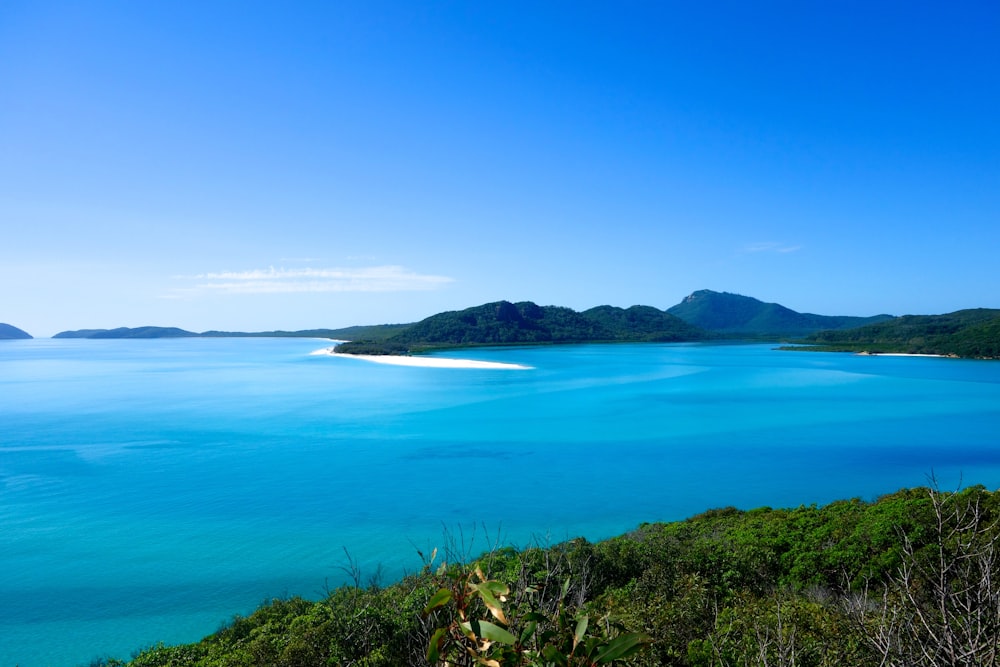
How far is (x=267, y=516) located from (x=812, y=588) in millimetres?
17093

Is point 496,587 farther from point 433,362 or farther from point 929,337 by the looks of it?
point 929,337

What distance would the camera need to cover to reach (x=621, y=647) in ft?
3.59

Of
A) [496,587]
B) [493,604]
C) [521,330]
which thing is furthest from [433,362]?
[493,604]

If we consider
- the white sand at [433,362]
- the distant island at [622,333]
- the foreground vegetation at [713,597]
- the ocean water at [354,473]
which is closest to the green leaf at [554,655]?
the foreground vegetation at [713,597]

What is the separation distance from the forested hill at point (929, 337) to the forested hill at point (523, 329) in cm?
4818

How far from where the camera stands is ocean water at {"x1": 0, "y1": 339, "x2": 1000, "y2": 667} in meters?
14.3

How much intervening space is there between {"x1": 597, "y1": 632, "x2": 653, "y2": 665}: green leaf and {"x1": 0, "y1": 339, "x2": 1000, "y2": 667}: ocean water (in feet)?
31.9

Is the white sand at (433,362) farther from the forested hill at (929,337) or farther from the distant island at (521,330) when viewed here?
the forested hill at (929,337)

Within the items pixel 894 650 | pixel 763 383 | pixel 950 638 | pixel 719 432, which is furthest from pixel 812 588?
pixel 763 383

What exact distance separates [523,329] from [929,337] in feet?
294

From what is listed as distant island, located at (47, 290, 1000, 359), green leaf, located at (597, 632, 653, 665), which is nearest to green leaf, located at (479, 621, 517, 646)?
green leaf, located at (597, 632, 653, 665)

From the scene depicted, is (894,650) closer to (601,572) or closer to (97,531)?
(601,572)

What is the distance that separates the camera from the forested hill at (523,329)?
137m

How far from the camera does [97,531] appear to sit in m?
18.1
